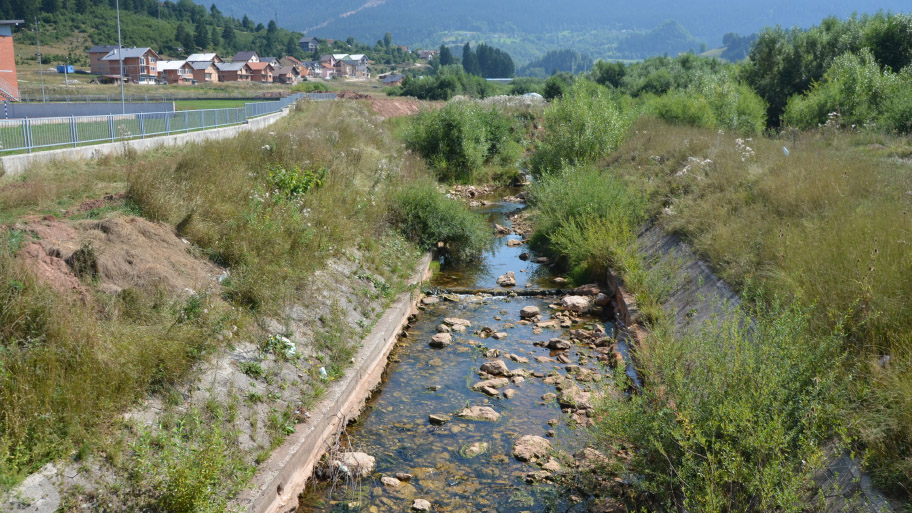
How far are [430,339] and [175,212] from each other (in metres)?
4.87

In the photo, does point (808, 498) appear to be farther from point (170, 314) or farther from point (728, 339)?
point (170, 314)

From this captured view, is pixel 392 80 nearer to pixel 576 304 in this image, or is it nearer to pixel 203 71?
pixel 203 71

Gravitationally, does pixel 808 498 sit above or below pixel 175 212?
below

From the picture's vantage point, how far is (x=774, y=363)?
5.70 meters

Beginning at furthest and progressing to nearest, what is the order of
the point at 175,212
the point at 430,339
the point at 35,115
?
1. the point at 35,115
2. the point at 430,339
3. the point at 175,212

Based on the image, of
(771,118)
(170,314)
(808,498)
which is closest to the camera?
(808,498)

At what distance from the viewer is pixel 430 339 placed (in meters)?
12.2

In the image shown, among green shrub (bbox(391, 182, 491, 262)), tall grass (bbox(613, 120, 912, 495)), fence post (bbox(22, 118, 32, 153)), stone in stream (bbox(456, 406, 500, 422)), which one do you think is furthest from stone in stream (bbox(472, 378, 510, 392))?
fence post (bbox(22, 118, 32, 153))

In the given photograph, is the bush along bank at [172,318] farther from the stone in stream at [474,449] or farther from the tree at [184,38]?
the tree at [184,38]

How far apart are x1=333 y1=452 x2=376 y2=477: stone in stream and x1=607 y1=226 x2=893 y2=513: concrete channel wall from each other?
3663 millimetres

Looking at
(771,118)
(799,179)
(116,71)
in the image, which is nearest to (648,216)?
(799,179)

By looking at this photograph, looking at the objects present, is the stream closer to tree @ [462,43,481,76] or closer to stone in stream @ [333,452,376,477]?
stone in stream @ [333,452,376,477]

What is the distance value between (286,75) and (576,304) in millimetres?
128989

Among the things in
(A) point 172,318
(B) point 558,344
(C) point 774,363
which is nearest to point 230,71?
(B) point 558,344
